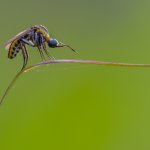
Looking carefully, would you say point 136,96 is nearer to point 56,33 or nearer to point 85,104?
point 85,104

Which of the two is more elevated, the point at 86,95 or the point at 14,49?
the point at 14,49

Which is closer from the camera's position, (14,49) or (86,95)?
(14,49)

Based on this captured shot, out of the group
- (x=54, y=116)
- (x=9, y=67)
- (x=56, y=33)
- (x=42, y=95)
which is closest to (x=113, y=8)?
(x=56, y=33)

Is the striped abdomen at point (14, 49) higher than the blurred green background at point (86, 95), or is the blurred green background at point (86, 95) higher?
the striped abdomen at point (14, 49)

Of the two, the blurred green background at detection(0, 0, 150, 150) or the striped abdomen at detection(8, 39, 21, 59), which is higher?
the striped abdomen at detection(8, 39, 21, 59)
